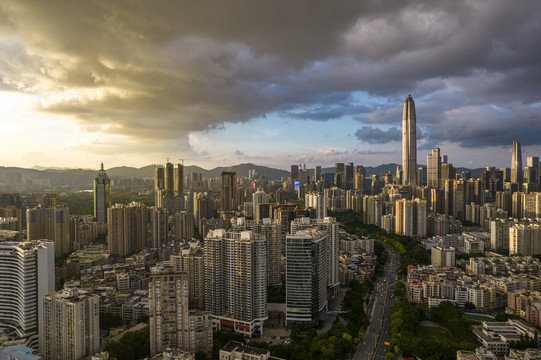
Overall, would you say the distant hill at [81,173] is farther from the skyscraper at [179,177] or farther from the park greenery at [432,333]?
the park greenery at [432,333]

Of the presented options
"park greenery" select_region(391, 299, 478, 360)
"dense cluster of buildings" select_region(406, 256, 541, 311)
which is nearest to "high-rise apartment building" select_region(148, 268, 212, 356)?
"park greenery" select_region(391, 299, 478, 360)

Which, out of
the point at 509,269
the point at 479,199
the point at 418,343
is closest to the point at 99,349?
the point at 418,343

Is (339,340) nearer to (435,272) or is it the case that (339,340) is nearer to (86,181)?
(435,272)

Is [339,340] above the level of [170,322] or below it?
below

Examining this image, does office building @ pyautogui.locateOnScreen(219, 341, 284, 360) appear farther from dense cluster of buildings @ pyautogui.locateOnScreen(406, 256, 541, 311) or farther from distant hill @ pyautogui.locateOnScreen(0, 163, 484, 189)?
distant hill @ pyautogui.locateOnScreen(0, 163, 484, 189)

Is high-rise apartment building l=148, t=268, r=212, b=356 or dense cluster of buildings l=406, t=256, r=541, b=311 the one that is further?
dense cluster of buildings l=406, t=256, r=541, b=311

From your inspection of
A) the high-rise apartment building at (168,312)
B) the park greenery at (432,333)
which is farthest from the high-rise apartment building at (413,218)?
the high-rise apartment building at (168,312)
